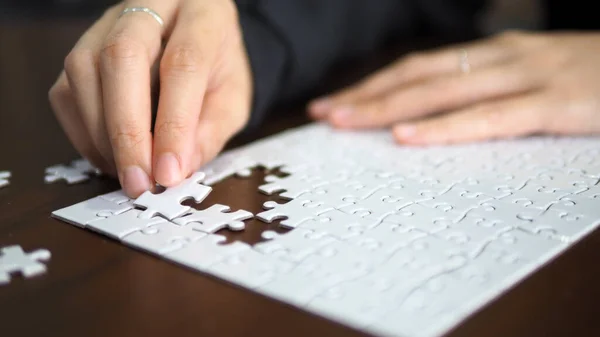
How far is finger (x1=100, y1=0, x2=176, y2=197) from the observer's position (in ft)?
2.95

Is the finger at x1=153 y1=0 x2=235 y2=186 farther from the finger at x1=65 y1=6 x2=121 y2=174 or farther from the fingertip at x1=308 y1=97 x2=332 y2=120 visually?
the fingertip at x1=308 y1=97 x2=332 y2=120

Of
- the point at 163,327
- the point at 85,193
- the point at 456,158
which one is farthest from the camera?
the point at 456,158

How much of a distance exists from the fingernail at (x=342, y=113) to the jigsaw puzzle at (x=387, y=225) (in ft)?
0.63

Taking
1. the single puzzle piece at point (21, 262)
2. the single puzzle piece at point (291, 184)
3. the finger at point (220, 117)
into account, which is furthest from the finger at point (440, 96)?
the single puzzle piece at point (21, 262)

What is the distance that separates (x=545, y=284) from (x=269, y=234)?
1.06 feet

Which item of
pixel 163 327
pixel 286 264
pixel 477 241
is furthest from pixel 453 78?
pixel 163 327

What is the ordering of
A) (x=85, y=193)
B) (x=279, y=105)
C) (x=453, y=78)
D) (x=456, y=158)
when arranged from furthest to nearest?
(x=279, y=105)
(x=453, y=78)
(x=456, y=158)
(x=85, y=193)

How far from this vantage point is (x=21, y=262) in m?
0.71

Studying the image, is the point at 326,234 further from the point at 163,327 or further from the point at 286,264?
the point at 163,327

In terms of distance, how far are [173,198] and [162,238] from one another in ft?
0.38

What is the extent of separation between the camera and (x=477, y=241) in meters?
0.73

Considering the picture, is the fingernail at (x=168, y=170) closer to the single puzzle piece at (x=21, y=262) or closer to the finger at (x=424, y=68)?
the single puzzle piece at (x=21, y=262)

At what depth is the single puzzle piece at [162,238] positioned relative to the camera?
734 mm

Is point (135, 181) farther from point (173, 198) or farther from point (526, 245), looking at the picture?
point (526, 245)
